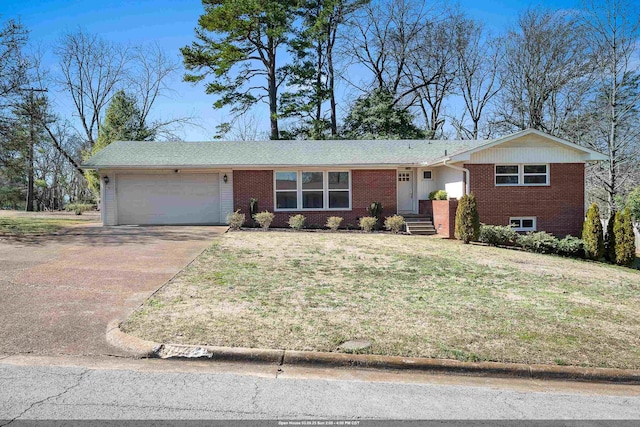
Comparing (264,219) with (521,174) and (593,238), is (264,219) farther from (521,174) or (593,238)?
(593,238)

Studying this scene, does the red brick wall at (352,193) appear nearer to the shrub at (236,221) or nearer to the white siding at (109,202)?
the shrub at (236,221)

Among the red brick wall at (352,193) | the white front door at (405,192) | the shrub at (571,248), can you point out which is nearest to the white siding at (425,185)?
the white front door at (405,192)

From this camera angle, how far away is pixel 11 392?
367 cm

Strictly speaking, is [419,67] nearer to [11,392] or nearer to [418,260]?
[418,260]

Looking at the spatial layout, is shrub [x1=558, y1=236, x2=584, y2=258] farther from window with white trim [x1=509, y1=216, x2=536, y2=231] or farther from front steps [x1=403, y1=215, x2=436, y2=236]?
front steps [x1=403, y1=215, x2=436, y2=236]

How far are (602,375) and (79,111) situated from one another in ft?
129

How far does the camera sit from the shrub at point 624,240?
48.3ft

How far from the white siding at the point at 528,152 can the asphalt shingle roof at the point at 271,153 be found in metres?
1.40

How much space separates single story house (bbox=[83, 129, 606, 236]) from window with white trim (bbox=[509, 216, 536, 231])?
0.05 m

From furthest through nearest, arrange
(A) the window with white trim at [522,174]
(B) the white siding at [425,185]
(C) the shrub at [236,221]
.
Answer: (B) the white siding at [425,185] → (A) the window with white trim at [522,174] → (C) the shrub at [236,221]

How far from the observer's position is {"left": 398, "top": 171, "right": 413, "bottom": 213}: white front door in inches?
757

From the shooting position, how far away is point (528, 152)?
16641mm

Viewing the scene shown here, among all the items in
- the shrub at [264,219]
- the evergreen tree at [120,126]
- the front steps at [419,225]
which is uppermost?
the evergreen tree at [120,126]

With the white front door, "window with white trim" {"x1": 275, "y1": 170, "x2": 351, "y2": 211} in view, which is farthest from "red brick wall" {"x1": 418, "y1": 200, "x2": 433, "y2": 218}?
"window with white trim" {"x1": 275, "y1": 170, "x2": 351, "y2": 211}
